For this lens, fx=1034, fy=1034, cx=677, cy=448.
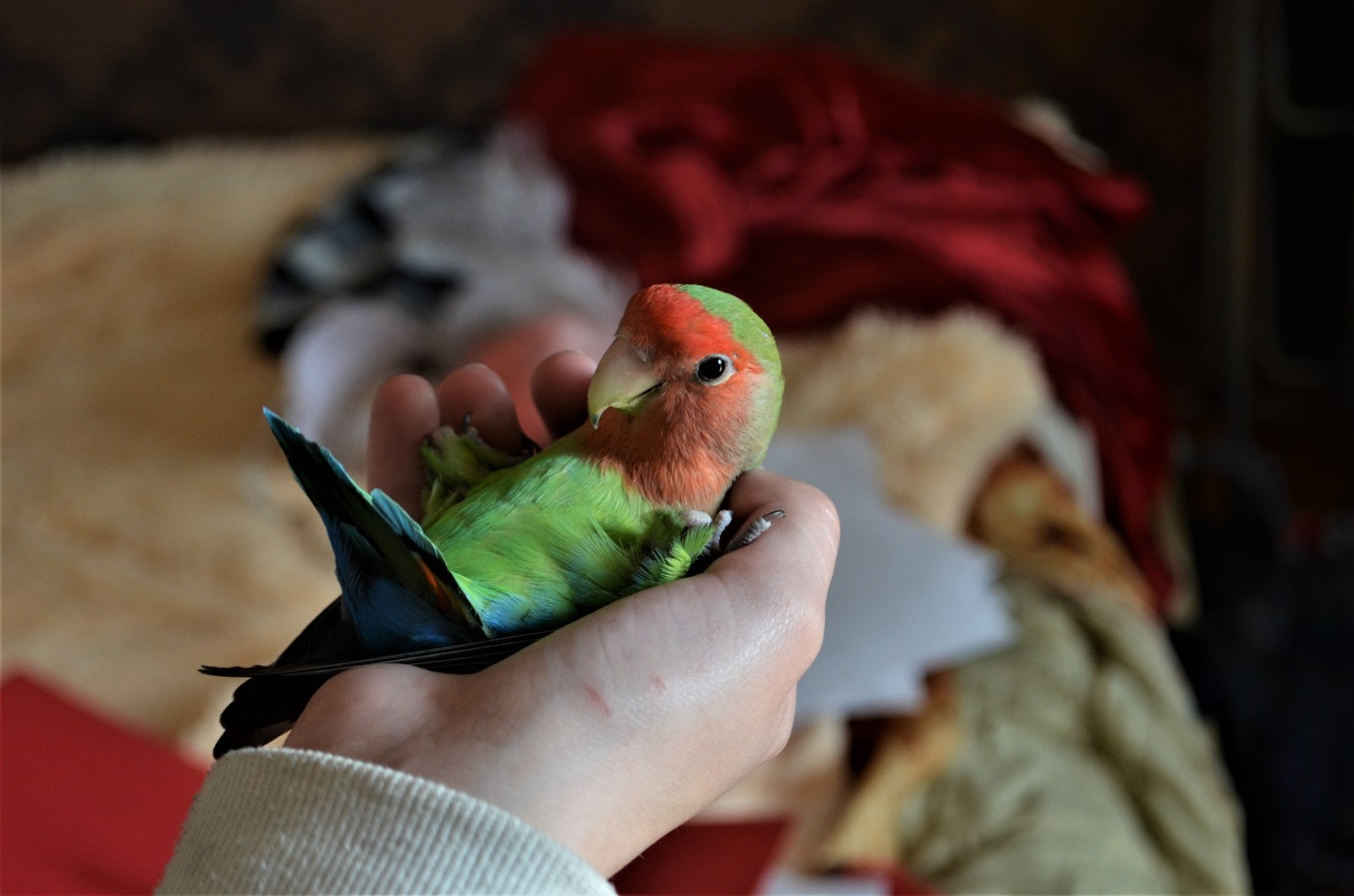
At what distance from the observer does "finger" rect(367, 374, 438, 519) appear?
303 mm

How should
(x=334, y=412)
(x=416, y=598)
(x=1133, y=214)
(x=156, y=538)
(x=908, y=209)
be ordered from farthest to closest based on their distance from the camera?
(x=1133, y=214)
(x=908, y=209)
(x=156, y=538)
(x=334, y=412)
(x=416, y=598)

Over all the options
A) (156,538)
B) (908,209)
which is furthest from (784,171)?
(156,538)

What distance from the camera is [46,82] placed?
Answer: 1.78m

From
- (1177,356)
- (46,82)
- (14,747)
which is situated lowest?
(1177,356)

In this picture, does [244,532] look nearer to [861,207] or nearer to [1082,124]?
[861,207]

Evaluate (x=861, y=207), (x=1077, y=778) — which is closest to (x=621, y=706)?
(x=1077, y=778)

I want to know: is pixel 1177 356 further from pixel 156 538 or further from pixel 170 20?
pixel 170 20

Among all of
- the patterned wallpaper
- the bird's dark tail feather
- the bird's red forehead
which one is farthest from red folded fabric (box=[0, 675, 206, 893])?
the patterned wallpaper

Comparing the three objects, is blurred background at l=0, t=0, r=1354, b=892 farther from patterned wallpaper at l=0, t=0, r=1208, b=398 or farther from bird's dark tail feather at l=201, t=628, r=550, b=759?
bird's dark tail feather at l=201, t=628, r=550, b=759

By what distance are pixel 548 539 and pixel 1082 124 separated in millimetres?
1903

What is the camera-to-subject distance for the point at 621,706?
266 mm

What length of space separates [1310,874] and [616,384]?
1108 millimetres

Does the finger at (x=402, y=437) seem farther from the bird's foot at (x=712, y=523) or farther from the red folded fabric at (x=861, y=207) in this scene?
the red folded fabric at (x=861, y=207)

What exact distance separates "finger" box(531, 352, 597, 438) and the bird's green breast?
0.03 m
